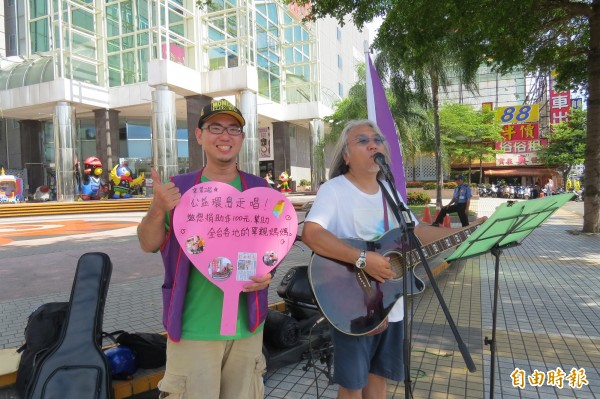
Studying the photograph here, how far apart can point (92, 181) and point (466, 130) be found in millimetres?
29245

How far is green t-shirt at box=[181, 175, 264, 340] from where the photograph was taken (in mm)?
1778

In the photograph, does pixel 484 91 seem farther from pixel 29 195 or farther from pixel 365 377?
pixel 365 377

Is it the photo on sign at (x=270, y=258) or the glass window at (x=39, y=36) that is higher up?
the glass window at (x=39, y=36)

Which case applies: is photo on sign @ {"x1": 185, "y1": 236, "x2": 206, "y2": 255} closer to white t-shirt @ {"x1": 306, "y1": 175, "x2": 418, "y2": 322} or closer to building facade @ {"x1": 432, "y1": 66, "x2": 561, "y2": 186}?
white t-shirt @ {"x1": 306, "y1": 175, "x2": 418, "y2": 322}

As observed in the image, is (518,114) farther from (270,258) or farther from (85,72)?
(270,258)

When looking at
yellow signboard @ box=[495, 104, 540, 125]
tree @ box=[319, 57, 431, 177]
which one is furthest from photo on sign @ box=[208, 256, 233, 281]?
yellow signboard @ box=[495, 104, 540, 125]

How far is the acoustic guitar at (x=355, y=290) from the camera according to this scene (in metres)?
2.02

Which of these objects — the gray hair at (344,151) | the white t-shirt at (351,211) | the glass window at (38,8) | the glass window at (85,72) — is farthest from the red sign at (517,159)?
the white t-shirt at (351,211)

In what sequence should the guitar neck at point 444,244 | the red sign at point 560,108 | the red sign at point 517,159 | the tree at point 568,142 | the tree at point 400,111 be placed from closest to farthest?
the guitar neck at point 444,244, the tree at point 400,111, the tree at point 568,142, the red sign at point 560,108, the red sign at point 517,159

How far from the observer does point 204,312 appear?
5.93 feet

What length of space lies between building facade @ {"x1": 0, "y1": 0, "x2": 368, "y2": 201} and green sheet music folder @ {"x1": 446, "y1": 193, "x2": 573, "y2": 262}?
21.5 m

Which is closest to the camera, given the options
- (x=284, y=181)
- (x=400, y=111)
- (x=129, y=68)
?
(x=400, y=111)

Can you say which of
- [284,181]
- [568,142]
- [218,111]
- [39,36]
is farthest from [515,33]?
[568,142]

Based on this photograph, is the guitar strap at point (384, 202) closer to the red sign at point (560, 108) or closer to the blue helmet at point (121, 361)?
the blue helmet at point (121, 361)
